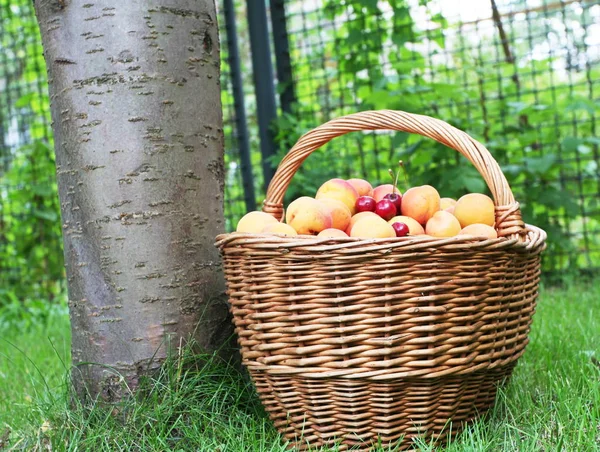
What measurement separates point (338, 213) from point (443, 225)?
25 centimetres

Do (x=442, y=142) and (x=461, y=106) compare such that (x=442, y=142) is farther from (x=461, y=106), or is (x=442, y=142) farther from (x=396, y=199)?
(x=461, y=106)

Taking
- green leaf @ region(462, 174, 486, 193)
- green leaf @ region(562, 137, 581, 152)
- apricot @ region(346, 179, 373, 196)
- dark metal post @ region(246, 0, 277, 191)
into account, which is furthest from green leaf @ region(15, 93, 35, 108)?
apricot @ region(346, 179, 373, 196)

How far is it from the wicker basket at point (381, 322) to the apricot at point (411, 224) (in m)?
0.18

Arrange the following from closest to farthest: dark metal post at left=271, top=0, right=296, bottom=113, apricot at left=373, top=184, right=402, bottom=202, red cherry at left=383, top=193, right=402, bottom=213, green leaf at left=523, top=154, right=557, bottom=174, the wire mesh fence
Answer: red cherry at left=383, top=193, right=402, bottom=213 < apricot at left=373, top=184, right=402, bottom=202 < green leaf at left=523, top=154, right=557, bottom=174 < dark metal post at left=271, top=0, right=296, bottom=113 < the wire mesh fence

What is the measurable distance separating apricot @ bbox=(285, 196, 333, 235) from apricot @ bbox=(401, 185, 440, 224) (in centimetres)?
21

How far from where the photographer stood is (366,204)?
5.72 feet

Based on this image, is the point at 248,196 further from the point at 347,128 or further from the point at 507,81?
the point at 347,128

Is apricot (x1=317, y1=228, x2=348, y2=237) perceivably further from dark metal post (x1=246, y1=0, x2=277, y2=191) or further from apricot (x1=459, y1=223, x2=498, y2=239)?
dark metal post (x1=246, y1=0, x2=277, y2=191)

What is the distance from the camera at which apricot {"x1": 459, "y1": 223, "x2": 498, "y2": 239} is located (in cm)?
154

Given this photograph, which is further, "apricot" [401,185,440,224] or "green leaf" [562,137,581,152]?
"green leaf" [562,137,581,152]

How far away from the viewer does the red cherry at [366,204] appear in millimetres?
1743

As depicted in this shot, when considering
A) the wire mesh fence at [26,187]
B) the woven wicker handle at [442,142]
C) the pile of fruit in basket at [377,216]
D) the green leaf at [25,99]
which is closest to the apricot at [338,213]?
the pile of fruit in basket at [377,216]

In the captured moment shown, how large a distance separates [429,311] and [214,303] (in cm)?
67

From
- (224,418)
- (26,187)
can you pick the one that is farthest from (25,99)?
(224,418)
